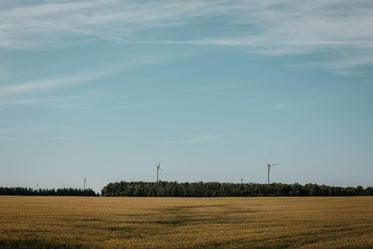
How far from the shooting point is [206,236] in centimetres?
2111

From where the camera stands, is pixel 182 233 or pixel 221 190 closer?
pixel 182 233

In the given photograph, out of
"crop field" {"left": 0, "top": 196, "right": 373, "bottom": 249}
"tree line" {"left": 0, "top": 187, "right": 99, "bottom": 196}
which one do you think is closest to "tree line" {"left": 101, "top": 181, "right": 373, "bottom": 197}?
"tree line" {"left": 0, "top": 187, "right": 99, "bottom": 196}

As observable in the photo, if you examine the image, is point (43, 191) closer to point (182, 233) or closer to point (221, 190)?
point (221, 190)

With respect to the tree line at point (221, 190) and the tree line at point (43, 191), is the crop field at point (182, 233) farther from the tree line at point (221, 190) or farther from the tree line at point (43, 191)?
the tree line at point (43, 191)

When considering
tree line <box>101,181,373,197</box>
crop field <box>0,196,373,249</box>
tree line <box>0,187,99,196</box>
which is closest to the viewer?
crop field <box>0,196,373,249</box>

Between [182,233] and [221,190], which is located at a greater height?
[182,233]

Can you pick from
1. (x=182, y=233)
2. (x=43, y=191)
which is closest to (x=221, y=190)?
(x=43, y=191)

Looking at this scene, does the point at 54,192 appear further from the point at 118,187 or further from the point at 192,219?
the point at 192,219

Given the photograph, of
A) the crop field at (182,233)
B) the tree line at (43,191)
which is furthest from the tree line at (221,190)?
the crop field at (182,233)

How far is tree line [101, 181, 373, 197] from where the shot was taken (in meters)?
101

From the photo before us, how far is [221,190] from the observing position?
110312 millimetres

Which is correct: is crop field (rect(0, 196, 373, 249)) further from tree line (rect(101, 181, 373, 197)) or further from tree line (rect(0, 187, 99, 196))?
tree line (rect(0, 187, 99, 196))

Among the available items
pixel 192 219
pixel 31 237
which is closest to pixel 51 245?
pixel 31 237

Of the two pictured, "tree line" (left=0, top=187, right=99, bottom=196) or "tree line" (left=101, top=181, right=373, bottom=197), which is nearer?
"tree line" (left=101, top=181, right=373, bottom=197)
